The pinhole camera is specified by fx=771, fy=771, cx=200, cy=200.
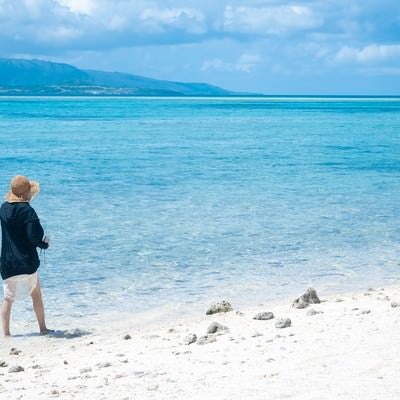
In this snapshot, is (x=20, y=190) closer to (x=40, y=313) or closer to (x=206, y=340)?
(x=40, y=313)

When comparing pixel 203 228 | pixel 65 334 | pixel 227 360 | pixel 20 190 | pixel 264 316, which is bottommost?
pixel 203 228

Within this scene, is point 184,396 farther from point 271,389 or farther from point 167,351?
point 167,351

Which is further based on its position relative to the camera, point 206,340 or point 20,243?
point 20,243

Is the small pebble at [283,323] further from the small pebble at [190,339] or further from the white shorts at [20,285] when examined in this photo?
the white shorts at [20,285]

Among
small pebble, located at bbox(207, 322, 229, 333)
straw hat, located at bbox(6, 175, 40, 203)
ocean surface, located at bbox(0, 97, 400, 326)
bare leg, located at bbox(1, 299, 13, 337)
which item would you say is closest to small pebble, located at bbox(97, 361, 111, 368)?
small pebble, located at bbox(207, 322, 229, 333)

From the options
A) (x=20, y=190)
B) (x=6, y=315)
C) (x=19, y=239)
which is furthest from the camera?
(x=6, y=315)

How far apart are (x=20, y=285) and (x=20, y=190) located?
1.12 meters

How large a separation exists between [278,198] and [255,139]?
2916 centimetres

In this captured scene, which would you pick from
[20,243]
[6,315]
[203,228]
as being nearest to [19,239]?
[20,243]

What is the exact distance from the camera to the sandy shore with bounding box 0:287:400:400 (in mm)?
6000

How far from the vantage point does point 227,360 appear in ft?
22.5

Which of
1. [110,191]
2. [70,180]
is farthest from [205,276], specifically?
[70,180]

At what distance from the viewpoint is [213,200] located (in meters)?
20.5

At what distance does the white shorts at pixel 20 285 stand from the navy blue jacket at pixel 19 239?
68mm
